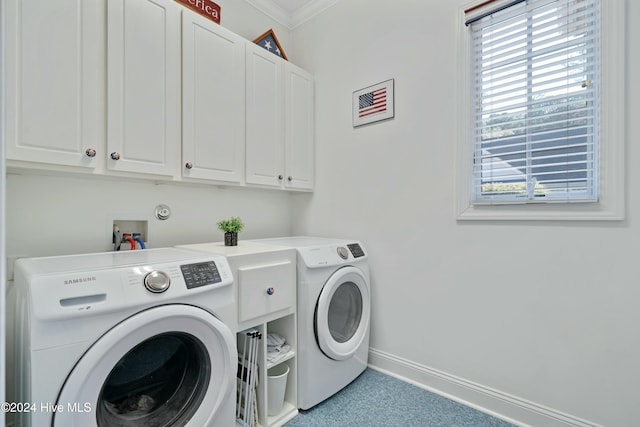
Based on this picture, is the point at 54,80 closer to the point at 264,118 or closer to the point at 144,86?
the point at 144,86

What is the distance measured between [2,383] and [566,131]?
2.25 meters

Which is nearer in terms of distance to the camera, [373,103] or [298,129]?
[373,103]

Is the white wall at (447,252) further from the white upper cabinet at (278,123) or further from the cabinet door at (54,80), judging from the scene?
the cabinet door at (54,80)

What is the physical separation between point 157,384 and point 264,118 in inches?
66.6

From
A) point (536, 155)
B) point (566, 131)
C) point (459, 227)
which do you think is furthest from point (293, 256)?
point (566, 131)

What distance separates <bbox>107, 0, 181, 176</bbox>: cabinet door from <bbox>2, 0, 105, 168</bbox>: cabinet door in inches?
2.4

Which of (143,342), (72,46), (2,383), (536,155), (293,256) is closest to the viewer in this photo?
(2,383)

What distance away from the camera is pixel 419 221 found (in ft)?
6.67

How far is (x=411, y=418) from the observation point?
1.68 metres

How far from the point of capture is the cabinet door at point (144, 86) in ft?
4.92

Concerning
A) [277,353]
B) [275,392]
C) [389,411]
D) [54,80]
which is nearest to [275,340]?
[277,353]

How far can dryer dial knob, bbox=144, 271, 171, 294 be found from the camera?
1.12 m

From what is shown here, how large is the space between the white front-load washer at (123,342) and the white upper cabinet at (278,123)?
3.30 ft

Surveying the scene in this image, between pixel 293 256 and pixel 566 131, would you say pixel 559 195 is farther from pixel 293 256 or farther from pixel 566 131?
pixel 293 256
